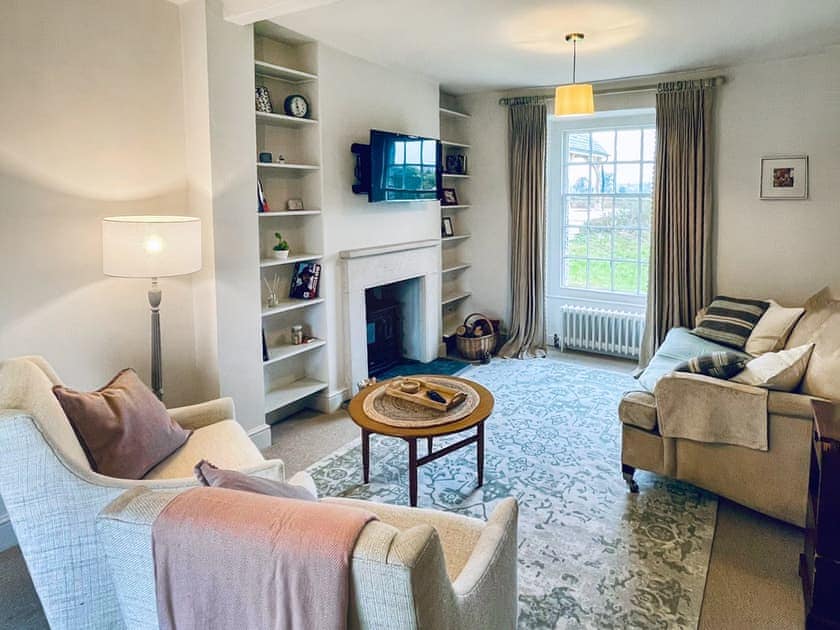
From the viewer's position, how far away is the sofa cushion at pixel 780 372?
2596mm

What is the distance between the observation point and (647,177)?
5316 millimetres

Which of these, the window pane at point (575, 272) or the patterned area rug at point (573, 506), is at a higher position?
the window pane at point (575, 272)

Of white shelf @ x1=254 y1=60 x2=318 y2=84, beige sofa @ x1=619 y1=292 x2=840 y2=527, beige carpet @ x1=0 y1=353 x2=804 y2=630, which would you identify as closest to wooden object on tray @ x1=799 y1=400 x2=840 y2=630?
beige carpet @ x1=0 y1=353 x2=804 y2=630

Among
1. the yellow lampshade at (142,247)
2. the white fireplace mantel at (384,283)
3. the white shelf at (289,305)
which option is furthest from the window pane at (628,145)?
the yellow lampshade at (142,247)

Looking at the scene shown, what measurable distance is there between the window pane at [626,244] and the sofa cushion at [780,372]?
2.85 m

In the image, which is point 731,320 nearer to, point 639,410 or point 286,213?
point 639,410

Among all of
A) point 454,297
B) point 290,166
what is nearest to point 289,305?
point 290,166

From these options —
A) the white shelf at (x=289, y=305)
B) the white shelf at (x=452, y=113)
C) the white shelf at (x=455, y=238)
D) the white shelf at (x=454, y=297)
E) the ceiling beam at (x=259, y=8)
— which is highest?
the white shelf at (x=452, y=113)

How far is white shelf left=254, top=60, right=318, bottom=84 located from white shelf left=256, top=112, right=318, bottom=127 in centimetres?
26

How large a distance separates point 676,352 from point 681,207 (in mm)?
1424

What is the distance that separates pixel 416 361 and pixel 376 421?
2.70 metres

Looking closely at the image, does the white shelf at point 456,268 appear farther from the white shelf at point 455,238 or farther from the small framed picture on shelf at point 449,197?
the small framed picture on shelf at point 449,197

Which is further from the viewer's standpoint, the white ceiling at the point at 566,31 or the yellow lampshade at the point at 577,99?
the yellow lampshade at the point at 577,99

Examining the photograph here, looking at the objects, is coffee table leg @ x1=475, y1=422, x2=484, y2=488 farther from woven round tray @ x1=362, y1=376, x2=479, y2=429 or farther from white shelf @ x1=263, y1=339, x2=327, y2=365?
white shelf @ x1=263, y1=339, x2=327, y2=365
